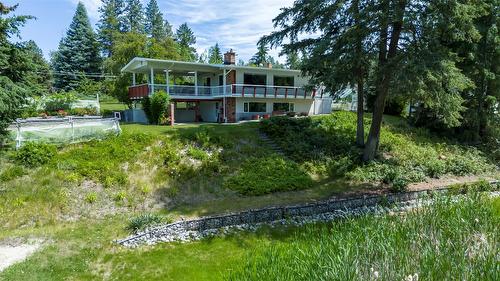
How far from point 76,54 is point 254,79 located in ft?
113

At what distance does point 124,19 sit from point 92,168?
57.4 m

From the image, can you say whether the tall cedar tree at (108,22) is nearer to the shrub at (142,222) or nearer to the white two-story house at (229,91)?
the white two-story house at (229,91)

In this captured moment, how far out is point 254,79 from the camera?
3139 cm

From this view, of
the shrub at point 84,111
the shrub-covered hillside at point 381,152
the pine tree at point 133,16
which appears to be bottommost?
the shrub-covered hillside at point 381,152

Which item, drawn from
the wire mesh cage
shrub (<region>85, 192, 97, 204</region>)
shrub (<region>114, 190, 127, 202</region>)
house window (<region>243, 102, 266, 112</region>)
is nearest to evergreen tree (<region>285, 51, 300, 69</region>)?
house window (<region>243, 102, 266, 112</region>)

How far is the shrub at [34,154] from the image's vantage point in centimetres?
1484

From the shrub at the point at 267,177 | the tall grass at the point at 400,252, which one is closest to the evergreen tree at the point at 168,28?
the shrub at the point at 267,177

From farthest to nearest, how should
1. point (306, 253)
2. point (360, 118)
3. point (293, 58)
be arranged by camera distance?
point (293, 58) → point (360, 118) → point (306, 253)

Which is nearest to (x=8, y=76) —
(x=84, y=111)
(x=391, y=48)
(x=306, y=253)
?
(x=306, y=253)

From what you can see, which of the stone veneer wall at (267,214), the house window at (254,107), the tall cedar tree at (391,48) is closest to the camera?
the stone veneer wall at (267,214)

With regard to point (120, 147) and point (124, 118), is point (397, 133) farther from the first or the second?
point (124, 118)

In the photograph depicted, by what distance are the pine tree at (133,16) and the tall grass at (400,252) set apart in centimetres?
6524

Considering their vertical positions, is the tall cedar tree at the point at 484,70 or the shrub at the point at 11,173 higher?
the tall cedar tree at the point at 484,70

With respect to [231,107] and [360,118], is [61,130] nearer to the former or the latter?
[231,107]
